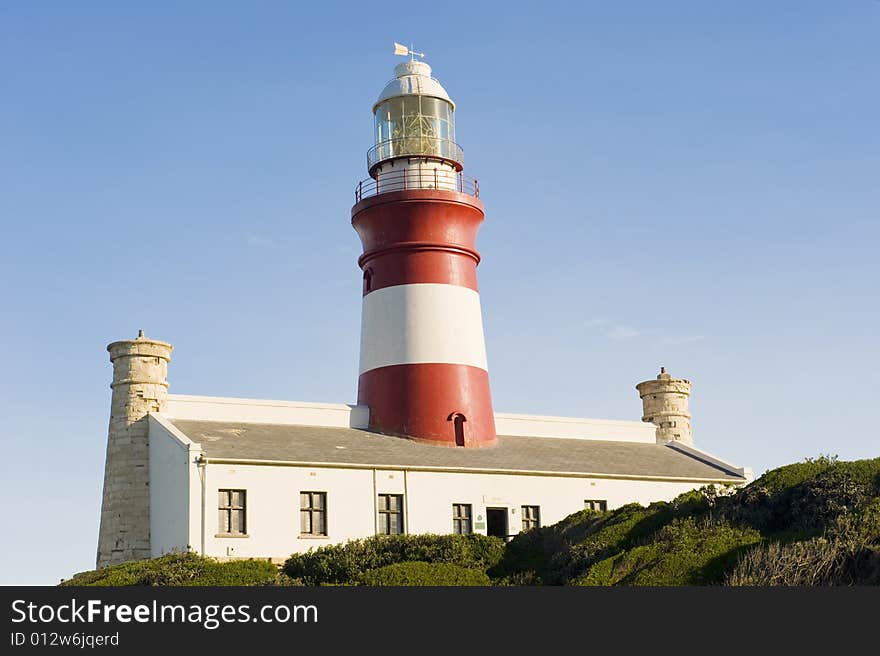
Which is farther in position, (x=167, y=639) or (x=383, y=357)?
(x=383, y=357)

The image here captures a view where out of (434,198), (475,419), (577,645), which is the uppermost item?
(434,198)

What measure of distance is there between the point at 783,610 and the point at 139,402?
70.8 feet

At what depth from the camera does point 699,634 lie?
14.3 meters

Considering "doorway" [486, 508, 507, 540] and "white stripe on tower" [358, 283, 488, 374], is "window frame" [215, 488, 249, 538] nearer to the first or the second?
"doorway" [486, 508, 507, 540]

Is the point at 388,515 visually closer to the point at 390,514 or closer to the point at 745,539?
the point at 390,514

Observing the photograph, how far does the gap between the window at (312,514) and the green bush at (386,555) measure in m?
1.47

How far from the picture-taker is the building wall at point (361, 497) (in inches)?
1116

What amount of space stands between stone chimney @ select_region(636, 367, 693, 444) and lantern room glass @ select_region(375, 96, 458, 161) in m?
11.7

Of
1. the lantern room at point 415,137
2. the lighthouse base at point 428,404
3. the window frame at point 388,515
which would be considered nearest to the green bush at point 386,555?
the window frame at point 388,515

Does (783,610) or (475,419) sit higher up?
(475,419)

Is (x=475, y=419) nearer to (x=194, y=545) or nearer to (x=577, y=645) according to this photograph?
(x=194, y=545)

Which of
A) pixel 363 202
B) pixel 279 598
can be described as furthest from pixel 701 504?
pixel 363 202

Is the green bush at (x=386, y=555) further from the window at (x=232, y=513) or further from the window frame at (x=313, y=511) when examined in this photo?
the window at (x=232, y=513)

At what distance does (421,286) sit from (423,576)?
42.3 ft
